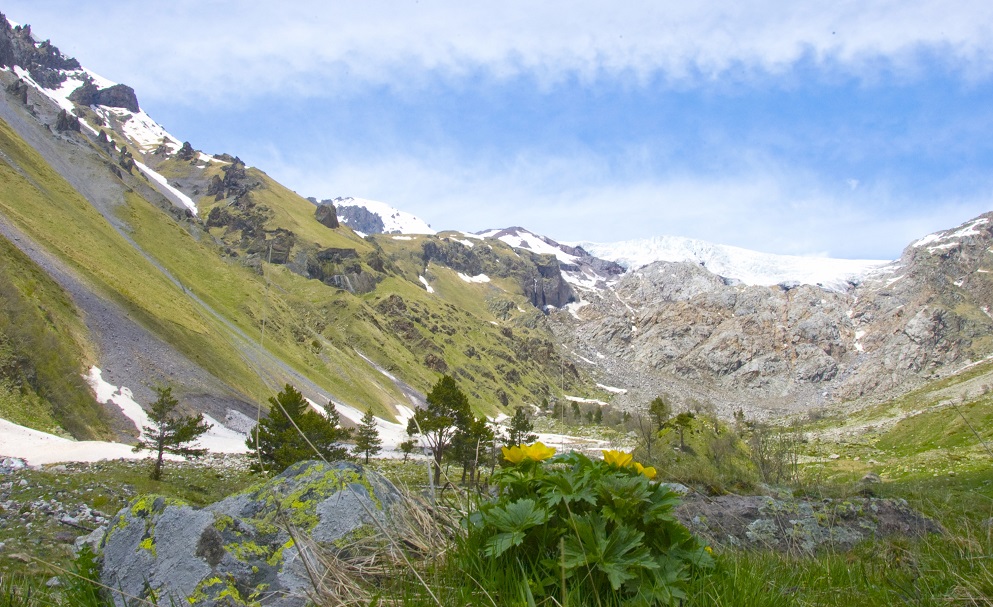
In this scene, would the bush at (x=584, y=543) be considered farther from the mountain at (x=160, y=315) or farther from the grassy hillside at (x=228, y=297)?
the grassy hillside at (x=228, y=297)

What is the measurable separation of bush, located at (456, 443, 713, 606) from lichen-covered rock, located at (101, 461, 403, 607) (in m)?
0.98

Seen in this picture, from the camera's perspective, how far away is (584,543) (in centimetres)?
268

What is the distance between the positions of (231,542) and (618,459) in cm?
283

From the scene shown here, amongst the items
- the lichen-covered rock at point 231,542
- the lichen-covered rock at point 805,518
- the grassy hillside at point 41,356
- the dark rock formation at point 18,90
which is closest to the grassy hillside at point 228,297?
the lichen-covered rock at point 231,542

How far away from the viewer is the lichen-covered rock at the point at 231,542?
11.8ft

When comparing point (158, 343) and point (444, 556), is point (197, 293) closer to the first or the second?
point (158, 343)

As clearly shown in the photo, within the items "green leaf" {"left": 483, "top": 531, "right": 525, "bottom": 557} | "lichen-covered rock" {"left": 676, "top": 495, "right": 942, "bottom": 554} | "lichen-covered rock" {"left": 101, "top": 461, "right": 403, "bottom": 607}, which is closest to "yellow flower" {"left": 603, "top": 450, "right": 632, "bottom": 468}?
"green leaf" {"left": 483, "top": 531, "right": 525, "bottom": 557}

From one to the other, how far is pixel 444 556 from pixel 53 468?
118 ft

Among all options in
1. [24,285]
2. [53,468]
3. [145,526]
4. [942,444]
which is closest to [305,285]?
[24,285]

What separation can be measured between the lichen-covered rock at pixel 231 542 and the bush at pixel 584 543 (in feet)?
3.22

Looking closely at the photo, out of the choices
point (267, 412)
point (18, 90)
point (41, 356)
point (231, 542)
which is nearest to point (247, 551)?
point (231, 542)

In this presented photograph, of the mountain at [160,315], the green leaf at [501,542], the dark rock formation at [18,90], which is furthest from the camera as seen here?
the dark rock formation at [18,90]

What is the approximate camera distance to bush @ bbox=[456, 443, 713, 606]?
255cm

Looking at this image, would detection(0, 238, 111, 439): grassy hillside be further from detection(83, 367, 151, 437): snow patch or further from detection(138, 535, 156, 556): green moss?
detection(138, 535, 156, 556): green moss
